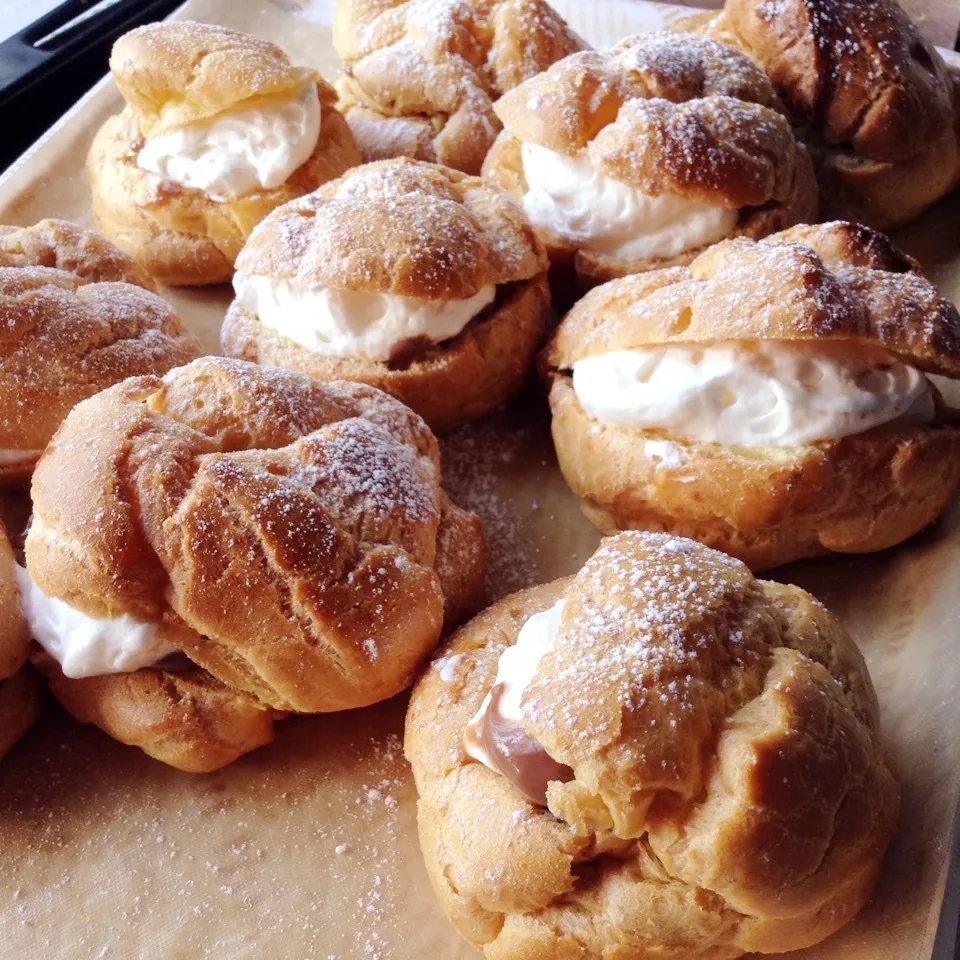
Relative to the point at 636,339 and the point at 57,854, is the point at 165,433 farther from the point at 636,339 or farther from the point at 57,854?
the point at 636,339

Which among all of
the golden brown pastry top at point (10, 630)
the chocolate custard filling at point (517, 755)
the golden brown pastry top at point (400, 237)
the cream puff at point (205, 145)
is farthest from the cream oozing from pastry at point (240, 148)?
the chocolate custard filling at point (517, 755)

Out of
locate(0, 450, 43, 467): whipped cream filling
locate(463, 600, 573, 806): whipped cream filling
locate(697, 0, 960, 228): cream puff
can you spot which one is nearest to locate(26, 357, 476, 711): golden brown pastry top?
locate(463, 600, 573, 806): whipped cream filling

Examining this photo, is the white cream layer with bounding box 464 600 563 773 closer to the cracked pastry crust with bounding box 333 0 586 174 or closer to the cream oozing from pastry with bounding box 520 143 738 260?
the cream oozing from pastry with bounding box 520 143 738 260

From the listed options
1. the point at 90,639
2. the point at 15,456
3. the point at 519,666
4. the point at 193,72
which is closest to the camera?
the point at 519,666

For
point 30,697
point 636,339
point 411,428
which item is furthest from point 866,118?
point 30,697

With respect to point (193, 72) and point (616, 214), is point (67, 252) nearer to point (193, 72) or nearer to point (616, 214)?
point (193, 72)

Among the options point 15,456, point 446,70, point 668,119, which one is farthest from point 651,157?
point 15,456
